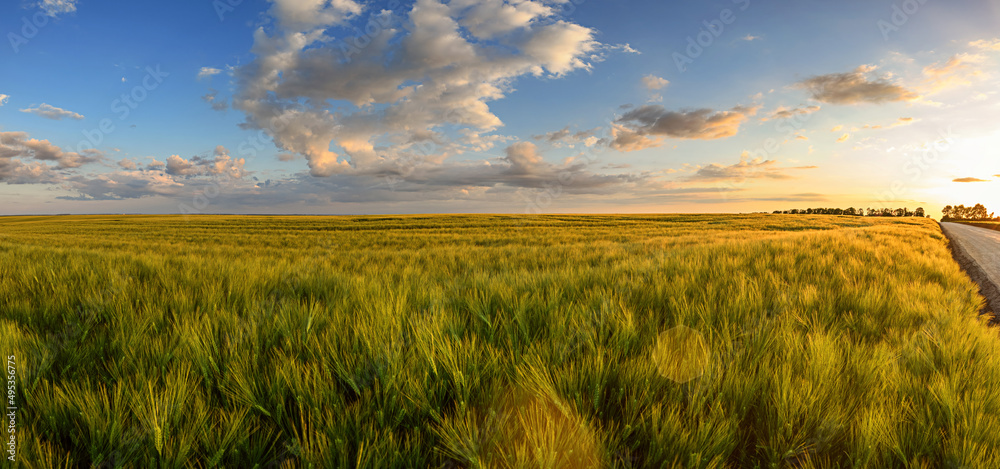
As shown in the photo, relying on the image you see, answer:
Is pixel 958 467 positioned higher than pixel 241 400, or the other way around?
pixel 241 400

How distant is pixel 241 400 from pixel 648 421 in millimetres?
1342

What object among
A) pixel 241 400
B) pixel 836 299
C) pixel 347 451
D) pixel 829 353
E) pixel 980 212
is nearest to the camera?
pixel 347 451

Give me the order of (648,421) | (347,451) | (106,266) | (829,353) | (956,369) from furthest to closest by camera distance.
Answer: (106,266) → (956,369) → (829,353) → (648,421) → (347,451)

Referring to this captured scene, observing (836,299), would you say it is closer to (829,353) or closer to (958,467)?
(829,353)

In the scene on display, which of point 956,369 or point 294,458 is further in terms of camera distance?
point 956,369

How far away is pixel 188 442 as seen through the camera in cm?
105

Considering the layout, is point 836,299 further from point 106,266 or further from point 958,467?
point 106,266

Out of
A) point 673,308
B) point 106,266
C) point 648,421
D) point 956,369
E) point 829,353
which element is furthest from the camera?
point 106,266

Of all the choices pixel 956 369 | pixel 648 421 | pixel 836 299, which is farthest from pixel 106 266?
pixel 836 299

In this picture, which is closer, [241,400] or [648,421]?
[648,421]

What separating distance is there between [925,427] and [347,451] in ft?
5.84

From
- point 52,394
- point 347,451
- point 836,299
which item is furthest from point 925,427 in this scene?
point 52,394

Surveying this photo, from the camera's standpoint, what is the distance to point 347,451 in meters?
1.02

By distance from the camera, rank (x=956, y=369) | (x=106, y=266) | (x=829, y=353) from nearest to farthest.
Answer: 1. (x=829, y=353)
2. (x=956, y=369)
3. (x=106, y=266)
